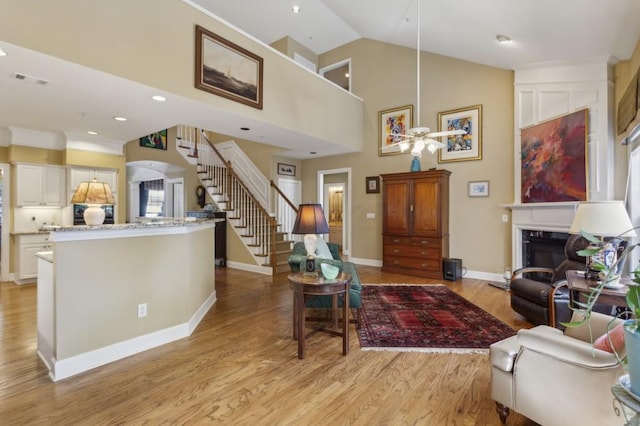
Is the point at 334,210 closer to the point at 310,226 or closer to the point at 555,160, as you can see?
the point at 555,160

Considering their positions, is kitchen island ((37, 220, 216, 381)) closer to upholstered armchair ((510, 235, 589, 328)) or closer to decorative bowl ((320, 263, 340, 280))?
decorative bowl ((320, 263, 340, 280))

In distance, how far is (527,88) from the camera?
488cm

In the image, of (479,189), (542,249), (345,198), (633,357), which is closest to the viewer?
(633,357)

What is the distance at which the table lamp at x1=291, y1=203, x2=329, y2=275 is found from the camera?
287 cm

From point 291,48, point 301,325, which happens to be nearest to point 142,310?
point 301,325

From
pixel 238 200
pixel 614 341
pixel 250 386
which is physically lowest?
pixel 250 386

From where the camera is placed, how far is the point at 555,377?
61.3 inches

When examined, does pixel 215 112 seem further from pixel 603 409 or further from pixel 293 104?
pixel 603 409

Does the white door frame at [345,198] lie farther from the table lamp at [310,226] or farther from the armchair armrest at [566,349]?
the armchair armrest at [566,349]

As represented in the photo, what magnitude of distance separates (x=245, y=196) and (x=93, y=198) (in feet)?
13.2

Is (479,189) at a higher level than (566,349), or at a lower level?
higher

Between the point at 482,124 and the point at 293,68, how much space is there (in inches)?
139

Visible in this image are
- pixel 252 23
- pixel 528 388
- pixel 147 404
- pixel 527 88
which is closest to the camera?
pixel 528 388

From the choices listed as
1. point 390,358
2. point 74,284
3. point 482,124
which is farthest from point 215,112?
point 482,124
